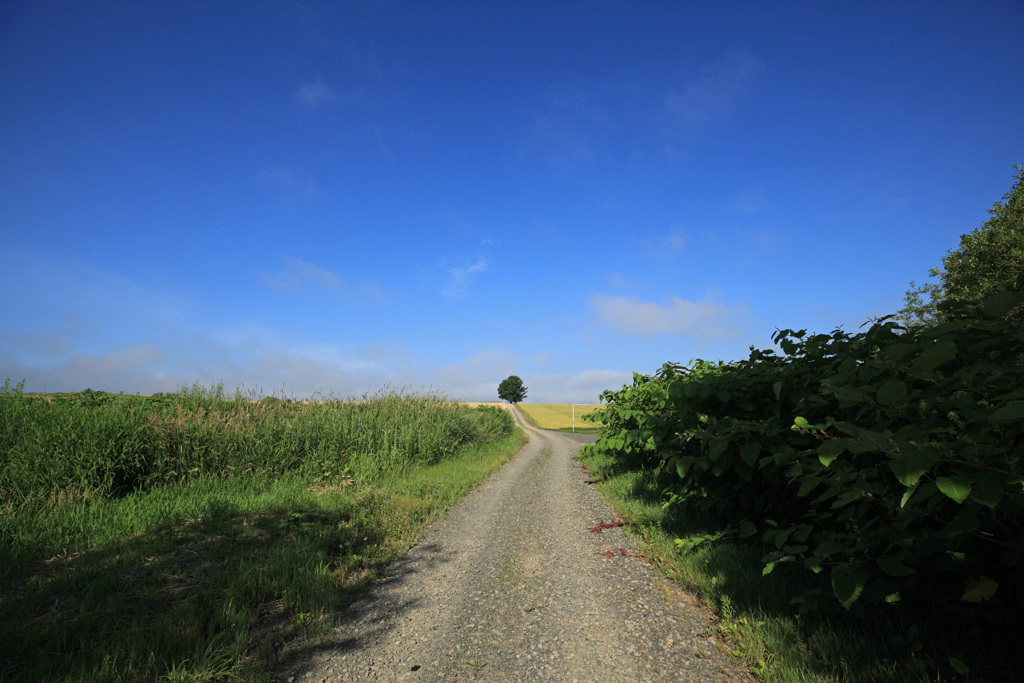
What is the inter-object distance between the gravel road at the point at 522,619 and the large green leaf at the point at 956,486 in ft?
6.74

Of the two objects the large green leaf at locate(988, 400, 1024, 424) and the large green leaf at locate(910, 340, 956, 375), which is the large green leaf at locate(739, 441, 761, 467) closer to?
the large green leaf at locate(910, 340, 956, 375)

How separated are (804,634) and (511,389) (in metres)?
108

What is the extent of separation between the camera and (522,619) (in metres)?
4.04

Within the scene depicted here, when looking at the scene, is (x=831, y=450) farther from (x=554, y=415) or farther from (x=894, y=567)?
(x=554, y=415)

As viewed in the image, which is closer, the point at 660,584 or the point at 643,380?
the point at 660,584

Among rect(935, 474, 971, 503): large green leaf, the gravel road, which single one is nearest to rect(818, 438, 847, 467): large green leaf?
rect(935, 474, 971, 503): large green leaf

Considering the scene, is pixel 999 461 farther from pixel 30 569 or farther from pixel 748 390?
pixel 30 569

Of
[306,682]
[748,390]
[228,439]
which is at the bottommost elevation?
[306,682]

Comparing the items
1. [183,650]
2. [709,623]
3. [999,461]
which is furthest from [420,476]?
[999,461]

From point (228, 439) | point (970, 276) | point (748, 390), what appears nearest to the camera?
point (748, 390)

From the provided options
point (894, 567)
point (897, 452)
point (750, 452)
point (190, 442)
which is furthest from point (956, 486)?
point (190, 442)

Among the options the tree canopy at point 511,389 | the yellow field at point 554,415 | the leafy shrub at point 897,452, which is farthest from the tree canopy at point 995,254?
the tree canopy at point 511,389

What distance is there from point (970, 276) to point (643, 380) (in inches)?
877

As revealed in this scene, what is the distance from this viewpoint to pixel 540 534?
6570 mm
